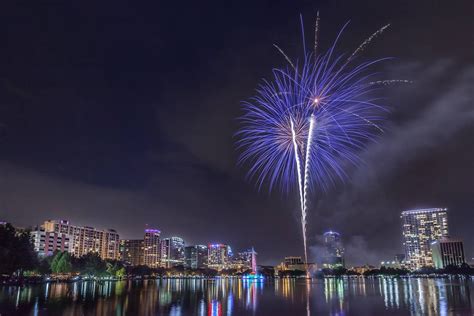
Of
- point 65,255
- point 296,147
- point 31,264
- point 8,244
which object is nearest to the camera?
point 296,147

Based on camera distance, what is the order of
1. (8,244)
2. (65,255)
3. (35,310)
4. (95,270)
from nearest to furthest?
(35,310) < (8,244) < (65,255) < (95,270)

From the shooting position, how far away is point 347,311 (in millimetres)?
39750

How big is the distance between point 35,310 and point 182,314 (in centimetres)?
1328

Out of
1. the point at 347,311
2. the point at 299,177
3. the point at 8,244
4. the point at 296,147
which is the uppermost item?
the point at 296,147

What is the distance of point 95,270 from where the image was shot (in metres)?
154

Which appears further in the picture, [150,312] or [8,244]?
[8,244]

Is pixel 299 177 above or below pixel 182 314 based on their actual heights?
above

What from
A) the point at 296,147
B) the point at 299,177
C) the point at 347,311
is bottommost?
the point at 347,311

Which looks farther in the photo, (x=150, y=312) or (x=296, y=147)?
(x=296, y=147)

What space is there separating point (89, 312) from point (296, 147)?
26.5 metres

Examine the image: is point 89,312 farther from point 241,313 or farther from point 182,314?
point 241,313

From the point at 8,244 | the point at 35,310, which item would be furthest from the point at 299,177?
the point at 8,244

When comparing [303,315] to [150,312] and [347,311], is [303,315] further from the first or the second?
[150,312]

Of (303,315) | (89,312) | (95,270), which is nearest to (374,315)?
(303,315)
